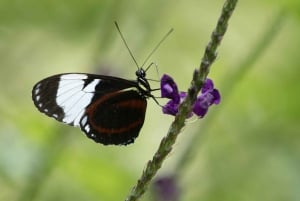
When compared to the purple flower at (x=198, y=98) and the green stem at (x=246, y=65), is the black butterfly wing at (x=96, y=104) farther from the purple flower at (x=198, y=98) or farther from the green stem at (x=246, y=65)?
the green stem at (x=246, y=65)

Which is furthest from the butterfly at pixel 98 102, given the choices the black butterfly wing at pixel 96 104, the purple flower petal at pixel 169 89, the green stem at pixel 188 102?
the green stem at pixel 188 102

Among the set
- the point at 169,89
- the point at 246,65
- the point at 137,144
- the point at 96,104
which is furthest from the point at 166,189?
the point at 137,144

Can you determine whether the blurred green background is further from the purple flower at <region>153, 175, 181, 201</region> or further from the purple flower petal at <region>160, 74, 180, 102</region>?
the purple flower petal at <region>160, 74, 180, 102</region>

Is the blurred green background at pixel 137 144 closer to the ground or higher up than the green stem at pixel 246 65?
closer to the ground

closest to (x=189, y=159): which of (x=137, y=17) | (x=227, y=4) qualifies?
(x=137, y=17)

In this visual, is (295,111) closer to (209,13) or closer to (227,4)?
(209,13)

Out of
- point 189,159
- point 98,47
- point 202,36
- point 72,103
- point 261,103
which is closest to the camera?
point 72,103
